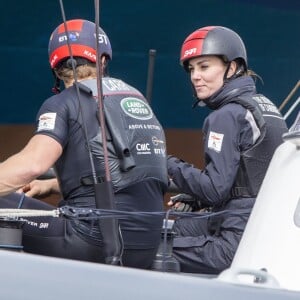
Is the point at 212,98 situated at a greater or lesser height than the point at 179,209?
greater

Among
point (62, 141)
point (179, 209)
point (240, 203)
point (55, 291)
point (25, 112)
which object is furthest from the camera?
point (25, 112)

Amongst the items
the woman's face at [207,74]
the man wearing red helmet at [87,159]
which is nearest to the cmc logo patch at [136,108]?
the man wearing red helmet at [87,159]

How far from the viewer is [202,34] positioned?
188 inches

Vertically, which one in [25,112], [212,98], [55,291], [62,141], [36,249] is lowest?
[55,291]

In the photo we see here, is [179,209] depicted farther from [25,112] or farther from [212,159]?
[25,112]

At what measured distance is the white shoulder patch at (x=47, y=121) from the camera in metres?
4.22

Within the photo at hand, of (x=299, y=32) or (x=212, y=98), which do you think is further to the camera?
(x=299, y=32)

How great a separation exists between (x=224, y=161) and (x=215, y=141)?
0.28 ft

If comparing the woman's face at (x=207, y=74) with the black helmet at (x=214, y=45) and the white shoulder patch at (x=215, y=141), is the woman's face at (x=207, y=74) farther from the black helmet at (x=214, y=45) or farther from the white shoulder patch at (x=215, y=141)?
the white shoulder patch at (x=215, y=141)

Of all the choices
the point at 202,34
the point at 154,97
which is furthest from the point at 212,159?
the point at 154,97

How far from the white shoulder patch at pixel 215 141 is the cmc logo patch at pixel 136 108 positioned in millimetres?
248

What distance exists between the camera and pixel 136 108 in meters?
4.45

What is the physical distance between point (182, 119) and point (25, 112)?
46.5 inches

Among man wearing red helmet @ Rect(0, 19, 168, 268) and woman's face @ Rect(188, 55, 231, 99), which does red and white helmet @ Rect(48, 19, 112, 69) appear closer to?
man wearing red helmet @ Rect(0, 19, 168, 268)
